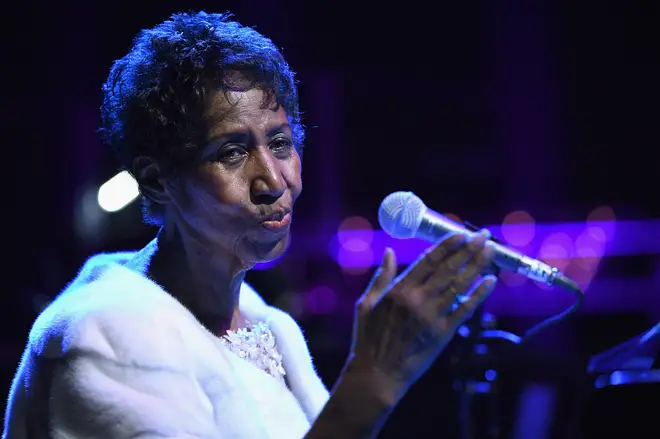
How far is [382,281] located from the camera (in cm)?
117

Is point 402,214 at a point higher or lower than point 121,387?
higher

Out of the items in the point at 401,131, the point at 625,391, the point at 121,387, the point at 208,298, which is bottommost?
the point at 121,387

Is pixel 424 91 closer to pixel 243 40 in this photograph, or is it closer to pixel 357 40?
pixel 357 40

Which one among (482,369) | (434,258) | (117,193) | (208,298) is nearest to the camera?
(434,258)

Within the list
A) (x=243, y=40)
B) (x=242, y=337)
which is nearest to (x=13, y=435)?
(x=242, y=337)

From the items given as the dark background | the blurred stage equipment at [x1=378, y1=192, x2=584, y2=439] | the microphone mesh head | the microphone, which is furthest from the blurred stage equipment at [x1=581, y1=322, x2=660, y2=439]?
the dark background

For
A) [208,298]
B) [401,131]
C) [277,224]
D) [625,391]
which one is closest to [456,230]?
[277,224]

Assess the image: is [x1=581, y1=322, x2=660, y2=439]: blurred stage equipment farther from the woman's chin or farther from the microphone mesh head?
the woman's chin

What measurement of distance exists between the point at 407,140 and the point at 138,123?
5.02 meters

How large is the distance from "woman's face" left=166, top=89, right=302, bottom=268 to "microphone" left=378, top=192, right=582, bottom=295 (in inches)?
9.3

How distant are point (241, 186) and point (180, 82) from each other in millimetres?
274

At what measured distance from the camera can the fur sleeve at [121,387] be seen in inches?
49.4

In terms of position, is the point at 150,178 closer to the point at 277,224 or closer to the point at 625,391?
the point at 277,224

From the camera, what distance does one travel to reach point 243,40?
160 cm
